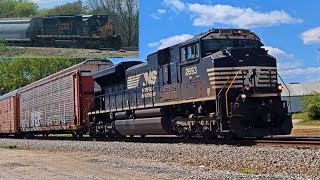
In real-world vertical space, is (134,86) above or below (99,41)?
below

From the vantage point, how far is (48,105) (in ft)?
102

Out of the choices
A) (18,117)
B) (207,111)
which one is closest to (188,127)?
(207,111)

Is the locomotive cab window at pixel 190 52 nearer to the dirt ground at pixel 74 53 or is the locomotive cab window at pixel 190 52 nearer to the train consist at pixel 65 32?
the train consist at pixel 65 32

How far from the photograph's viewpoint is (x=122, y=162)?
13.6 metres

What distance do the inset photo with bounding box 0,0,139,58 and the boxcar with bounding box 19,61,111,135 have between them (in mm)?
3391

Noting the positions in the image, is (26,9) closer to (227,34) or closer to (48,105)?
(48,105)

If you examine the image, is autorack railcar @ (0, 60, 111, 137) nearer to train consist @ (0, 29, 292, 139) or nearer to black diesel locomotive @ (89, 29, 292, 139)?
train consist @ (0, 29, 292, 139)

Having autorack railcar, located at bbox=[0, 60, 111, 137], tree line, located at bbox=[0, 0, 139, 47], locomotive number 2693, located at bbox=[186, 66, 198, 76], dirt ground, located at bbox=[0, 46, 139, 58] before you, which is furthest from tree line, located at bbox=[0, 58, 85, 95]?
locomotive number 2693, located at bbox=[186, 66, 198, 76]

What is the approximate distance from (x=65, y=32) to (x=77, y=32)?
1.43 metres

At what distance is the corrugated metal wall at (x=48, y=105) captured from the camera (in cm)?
2788

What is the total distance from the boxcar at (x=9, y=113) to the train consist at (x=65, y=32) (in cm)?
440

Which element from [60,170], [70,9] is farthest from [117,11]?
[60,170]

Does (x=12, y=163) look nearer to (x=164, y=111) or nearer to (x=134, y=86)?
(x=164, y=111)

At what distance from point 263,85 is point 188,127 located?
3111 millimetres
